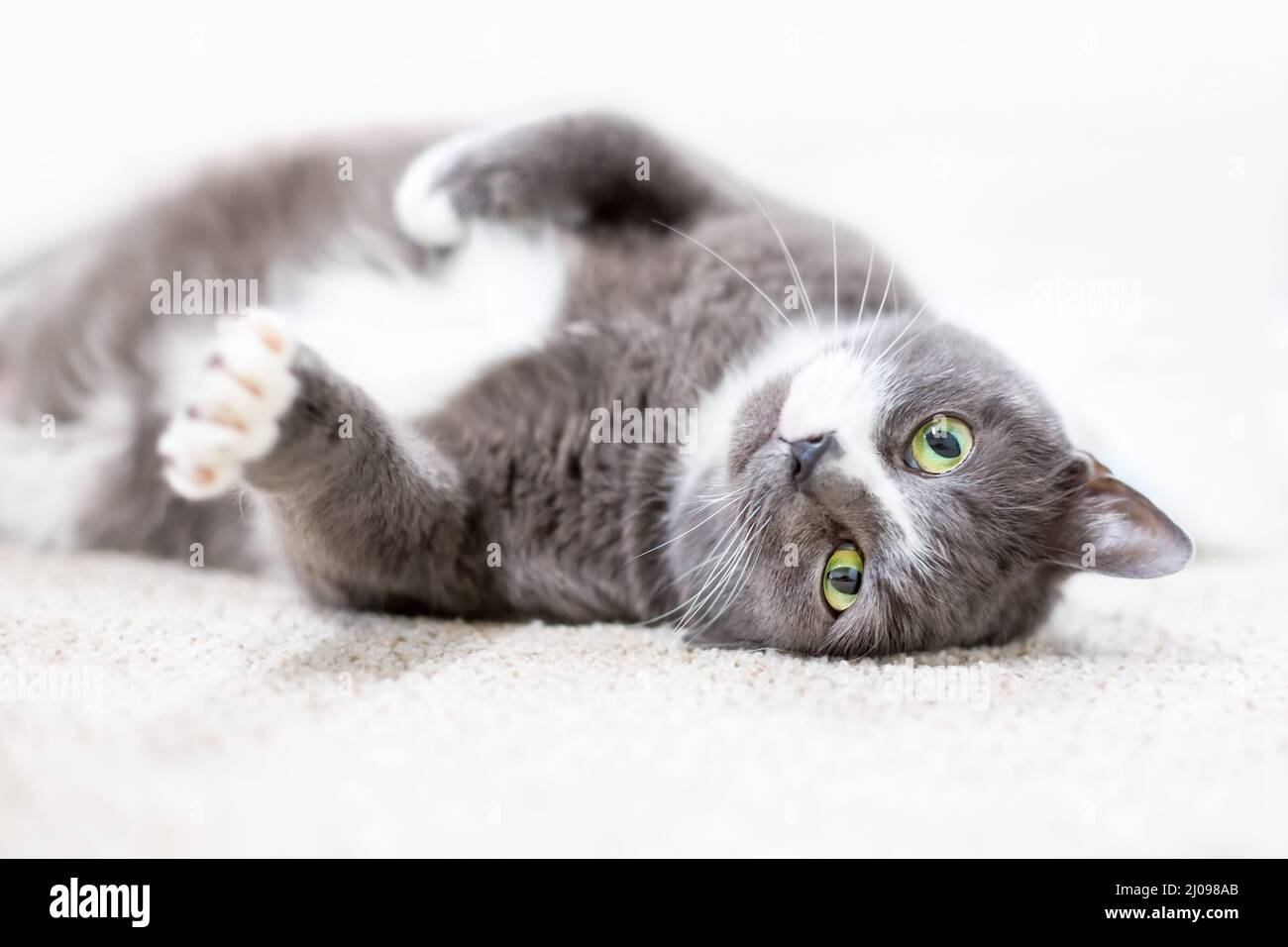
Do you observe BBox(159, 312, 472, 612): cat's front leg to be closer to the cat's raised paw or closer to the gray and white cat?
the gray and white cat

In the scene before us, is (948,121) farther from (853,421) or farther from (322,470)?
(322,470)

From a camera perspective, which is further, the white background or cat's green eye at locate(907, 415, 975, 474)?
the white background

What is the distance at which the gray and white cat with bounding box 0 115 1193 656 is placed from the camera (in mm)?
1330

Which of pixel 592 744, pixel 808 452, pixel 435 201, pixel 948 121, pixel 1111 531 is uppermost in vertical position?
pixel 948 121

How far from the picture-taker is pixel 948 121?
269cm

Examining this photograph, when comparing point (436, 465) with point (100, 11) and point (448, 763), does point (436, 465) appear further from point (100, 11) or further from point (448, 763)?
point (100, 11)

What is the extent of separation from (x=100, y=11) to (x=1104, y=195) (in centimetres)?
250

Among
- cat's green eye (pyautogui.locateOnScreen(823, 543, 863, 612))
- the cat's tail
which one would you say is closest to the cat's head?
cat's green eye (pyautogui.locateOnScreen(823, 543, 863, 612))

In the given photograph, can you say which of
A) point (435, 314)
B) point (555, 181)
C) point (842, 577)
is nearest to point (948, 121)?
point (555, 181)

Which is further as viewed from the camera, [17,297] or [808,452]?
[17,297]

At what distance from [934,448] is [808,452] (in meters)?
0.18

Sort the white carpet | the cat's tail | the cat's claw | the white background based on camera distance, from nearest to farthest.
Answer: the white carpet → the cat's claw → the cat's tail → the white background

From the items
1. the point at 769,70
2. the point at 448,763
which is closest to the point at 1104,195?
the point at 769,70

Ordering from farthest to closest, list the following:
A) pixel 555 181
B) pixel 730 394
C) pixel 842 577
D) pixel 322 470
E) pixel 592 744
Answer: pixel 555 181 < pixel 730 394 < pixel 842 577 < pixel 322 470 < pixel 592 744
